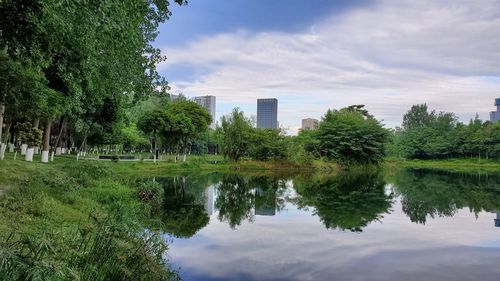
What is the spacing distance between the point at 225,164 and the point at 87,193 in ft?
109

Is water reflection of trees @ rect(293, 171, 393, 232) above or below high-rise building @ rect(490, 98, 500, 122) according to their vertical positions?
below

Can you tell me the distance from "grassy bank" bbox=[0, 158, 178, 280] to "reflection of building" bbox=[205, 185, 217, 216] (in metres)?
3.08

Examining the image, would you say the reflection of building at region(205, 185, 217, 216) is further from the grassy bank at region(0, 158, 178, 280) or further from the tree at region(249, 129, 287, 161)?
the tree at region(249, 129, 287, 161)

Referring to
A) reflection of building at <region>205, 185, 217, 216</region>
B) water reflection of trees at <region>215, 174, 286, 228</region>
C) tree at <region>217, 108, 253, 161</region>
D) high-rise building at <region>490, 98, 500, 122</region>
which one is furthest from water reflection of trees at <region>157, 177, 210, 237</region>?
high-rise building at <region>490, 98, 500, 122</region>

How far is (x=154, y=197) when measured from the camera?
1725 cm

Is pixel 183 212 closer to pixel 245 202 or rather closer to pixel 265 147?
pixel 245 202

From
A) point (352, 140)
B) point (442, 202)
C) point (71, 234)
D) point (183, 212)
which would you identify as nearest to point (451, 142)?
point (352, 140)

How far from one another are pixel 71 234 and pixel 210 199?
16.4 m

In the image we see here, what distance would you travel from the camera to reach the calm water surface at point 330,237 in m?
9.59

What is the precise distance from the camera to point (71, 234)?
604 cm

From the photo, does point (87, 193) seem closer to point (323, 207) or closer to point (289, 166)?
point (323, 207)

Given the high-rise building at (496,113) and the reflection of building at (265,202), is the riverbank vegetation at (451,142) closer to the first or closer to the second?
the reflection of building at (265,202)

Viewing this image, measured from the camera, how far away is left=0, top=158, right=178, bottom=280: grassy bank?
3525 millimetres

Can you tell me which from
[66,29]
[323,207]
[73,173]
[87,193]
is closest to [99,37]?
[66,29]
